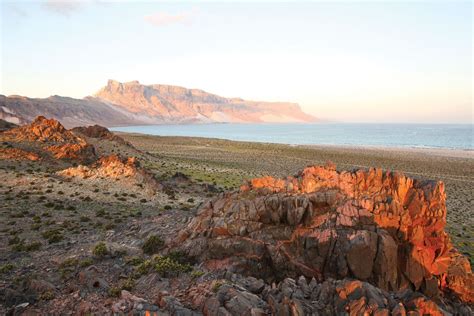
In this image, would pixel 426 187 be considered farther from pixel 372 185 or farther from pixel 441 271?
pixel 441 271

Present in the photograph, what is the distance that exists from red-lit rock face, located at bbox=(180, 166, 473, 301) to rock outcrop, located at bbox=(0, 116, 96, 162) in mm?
34269

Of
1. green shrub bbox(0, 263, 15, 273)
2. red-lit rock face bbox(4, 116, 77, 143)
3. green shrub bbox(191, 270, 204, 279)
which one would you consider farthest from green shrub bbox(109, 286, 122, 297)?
red-lit rock face bbox(4, 116, 77, 143)

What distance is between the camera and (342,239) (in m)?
13.8

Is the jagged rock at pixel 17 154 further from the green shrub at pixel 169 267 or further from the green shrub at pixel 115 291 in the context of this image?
the green shrub at pixel 115 291

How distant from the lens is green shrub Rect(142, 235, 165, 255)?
17.3m

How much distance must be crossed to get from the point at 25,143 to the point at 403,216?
4802 cm

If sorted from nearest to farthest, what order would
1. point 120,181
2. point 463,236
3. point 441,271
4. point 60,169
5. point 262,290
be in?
1. point 262,290
2. point 441,271
3. point 463,236
4. point 120,181
5. point 60,169

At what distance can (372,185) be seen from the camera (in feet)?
53.1

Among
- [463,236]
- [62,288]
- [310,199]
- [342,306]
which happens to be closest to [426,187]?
[310,199]

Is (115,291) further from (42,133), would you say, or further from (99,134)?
(99,134)

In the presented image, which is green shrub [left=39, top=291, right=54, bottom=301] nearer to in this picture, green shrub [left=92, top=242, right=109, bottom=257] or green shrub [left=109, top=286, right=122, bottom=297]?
green shrub [left=109, top=286, right=122, bottom=297]

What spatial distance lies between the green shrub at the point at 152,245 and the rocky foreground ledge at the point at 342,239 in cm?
127

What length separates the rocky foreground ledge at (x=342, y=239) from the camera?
43.9 feet

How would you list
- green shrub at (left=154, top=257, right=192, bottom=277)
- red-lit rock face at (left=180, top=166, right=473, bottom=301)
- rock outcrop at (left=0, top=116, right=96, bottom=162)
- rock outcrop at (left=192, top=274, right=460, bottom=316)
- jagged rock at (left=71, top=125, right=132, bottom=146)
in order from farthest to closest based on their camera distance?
jagged rock at (left=71, top=125, right=132, bottom=146) < rock outcrop at (left=0, top=116, right=96, bottom=162) < green shrub at (left=154, top=257, right=192, bottom=277) < red-lit rock face at (left=180, top=166, right=473, bottom=301) < rock outcrop at (left=192, top=274, right=460, bottom=316)
